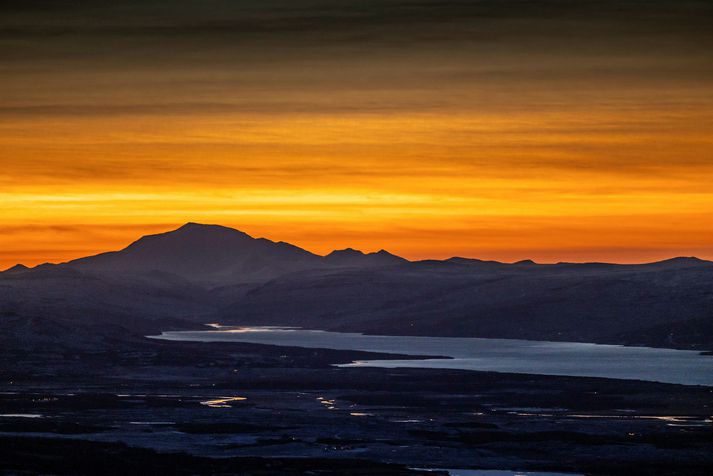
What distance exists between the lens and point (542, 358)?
5138 inches

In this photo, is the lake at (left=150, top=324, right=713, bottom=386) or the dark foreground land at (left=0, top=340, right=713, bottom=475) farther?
the lake at (left=150, top=324, right=713, bottom=386)

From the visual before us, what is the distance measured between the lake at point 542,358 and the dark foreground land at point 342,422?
8.28m

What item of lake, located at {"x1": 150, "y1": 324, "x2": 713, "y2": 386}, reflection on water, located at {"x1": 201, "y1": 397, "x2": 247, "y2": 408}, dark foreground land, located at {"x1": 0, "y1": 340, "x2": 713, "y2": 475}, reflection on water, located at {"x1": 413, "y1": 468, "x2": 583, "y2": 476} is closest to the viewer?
reflection on water, located at {"x1": 413, "y1": 468, "x2": 583, "y2": 476}

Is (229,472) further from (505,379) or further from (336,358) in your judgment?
(336,358)

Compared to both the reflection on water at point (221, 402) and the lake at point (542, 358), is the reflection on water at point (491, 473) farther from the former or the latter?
the lake at point (542, 358)

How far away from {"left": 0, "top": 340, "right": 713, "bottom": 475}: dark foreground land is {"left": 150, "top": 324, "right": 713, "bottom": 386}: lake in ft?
27.2

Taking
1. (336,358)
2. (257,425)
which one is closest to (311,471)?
(257,425)

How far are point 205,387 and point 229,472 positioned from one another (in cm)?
4207

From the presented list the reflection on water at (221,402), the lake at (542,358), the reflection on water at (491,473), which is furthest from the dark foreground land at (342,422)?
the lake at (542,358)

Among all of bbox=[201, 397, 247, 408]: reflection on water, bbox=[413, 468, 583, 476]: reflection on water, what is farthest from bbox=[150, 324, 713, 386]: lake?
bbox=[413, 468, 583, 476]: reflection on water

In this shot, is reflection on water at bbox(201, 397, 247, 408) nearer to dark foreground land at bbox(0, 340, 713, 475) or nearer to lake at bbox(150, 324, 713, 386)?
dark foreground land at bbox(0, 340, 713, 475)

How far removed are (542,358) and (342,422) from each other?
217 feet

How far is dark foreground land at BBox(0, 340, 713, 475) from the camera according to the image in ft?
175

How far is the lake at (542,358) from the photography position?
10562 centimetres
